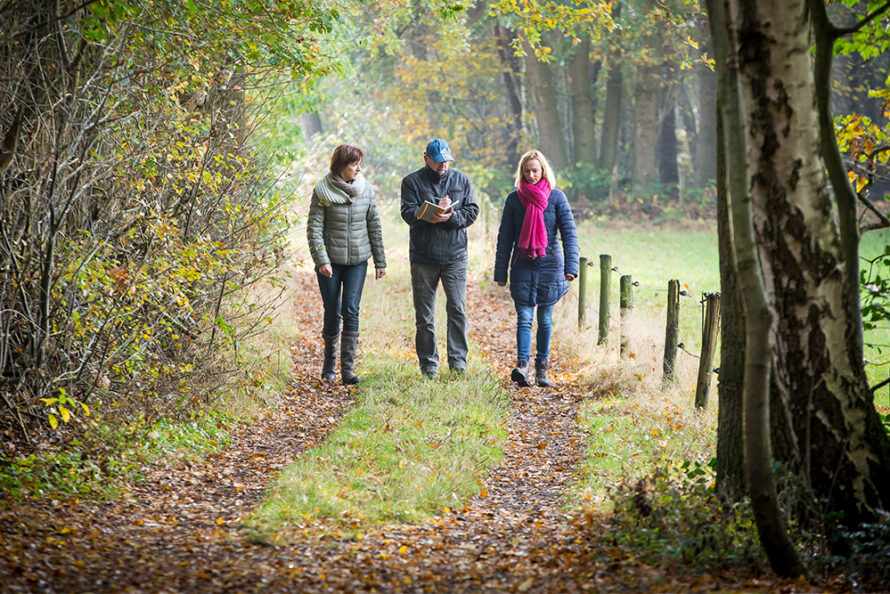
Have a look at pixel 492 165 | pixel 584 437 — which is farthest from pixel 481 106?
pixel 584 437

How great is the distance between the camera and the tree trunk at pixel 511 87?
25.3 meters

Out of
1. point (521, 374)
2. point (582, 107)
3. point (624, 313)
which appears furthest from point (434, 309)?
point (582, 107)

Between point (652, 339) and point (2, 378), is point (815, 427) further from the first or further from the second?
point (652, 339)

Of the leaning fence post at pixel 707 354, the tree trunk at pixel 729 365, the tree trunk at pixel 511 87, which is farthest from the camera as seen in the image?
the tree trunk at pixel 511 87

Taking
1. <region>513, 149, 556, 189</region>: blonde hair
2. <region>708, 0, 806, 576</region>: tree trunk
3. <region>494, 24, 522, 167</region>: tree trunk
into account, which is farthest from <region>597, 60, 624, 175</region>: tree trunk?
<region>708, 0, 806, 576</region>: tree trunk

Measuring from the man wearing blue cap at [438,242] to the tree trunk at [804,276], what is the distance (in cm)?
417

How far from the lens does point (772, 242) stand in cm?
423

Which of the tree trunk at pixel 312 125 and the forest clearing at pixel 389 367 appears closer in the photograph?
the forest clearing at pixel 389 367

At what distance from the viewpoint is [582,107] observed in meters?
26.6

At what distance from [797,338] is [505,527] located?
1.93m

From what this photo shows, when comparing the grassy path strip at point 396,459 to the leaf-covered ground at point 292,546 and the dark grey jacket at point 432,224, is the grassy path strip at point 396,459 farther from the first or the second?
the dark grey jacket at point 432,224

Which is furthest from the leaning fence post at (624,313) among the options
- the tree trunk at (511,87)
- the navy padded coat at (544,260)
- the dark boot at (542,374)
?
the tree trunk at (511,87)

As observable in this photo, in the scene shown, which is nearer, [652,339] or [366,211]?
[366,211]

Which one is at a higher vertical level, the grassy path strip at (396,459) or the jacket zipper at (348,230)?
the jacket zipper at (348,230)
